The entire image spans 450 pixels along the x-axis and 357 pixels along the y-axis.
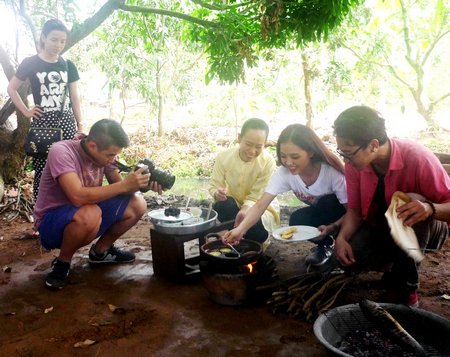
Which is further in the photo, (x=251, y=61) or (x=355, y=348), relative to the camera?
(x=251, y=61)

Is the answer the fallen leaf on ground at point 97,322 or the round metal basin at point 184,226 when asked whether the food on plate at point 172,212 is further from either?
the fallen leaf on ground at point 97,322

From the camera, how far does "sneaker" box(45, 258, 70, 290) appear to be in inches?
120

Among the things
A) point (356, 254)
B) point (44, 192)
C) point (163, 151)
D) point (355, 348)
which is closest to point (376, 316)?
point (355, 348)

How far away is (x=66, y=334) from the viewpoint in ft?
8.05

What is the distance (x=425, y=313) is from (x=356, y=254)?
2.41 ft

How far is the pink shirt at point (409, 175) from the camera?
231cm

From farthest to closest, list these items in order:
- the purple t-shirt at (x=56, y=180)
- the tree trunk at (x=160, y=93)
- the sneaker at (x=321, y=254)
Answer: the tree trunk at (x=160, y=93) → the sneaker at (x=321, y=254) → the purple t-shirt at (x=56, y=180)

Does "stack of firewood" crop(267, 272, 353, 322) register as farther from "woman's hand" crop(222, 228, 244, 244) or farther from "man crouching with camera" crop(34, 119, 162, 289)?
"man crouching with camera" crop(34, 119, 162, 289)

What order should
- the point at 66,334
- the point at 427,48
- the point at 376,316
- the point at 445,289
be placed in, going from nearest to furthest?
the point at 376,316
the point at 66,334
the point at 445,289
the point at 427,48

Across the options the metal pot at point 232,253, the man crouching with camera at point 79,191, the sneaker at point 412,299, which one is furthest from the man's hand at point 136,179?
the sneaker at point 412,299

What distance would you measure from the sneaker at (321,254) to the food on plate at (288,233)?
52 centimetres

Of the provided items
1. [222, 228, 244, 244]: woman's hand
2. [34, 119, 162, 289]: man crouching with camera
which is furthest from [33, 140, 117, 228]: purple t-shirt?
[222, 228, 244, 244]: woman's hand

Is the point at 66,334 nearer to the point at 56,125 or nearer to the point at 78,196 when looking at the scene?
the point at 78,196

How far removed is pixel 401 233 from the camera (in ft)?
7.22
